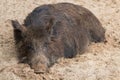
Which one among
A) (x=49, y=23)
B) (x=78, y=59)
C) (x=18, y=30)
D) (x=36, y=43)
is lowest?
(x=78, y=59)

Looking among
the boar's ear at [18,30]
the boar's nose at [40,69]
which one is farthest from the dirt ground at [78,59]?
the boar's ear at [18,30]

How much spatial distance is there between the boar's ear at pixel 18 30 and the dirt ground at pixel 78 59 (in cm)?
26

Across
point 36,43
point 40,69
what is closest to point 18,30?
point 36,43

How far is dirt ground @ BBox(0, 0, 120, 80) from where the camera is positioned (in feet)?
22.4

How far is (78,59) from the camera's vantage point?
24.8ft

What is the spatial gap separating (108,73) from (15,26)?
1.75 metres

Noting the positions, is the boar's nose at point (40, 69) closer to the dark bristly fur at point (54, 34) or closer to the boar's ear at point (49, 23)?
the dark bristly fur at point (54, 34)

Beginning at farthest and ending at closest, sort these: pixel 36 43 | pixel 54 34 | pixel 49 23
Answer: pixel 54 34, pixel 49 23, pixel 36 43

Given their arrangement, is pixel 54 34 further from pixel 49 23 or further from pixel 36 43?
pixel 36 43

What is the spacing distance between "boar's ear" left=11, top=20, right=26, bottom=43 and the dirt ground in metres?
0.26

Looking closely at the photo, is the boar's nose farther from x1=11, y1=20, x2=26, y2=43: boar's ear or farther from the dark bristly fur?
x1=11, y1=20, x2=26, y2=43: boar's ear

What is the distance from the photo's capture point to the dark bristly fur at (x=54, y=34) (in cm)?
707

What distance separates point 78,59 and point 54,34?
59 cm

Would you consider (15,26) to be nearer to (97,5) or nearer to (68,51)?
(68,51)
